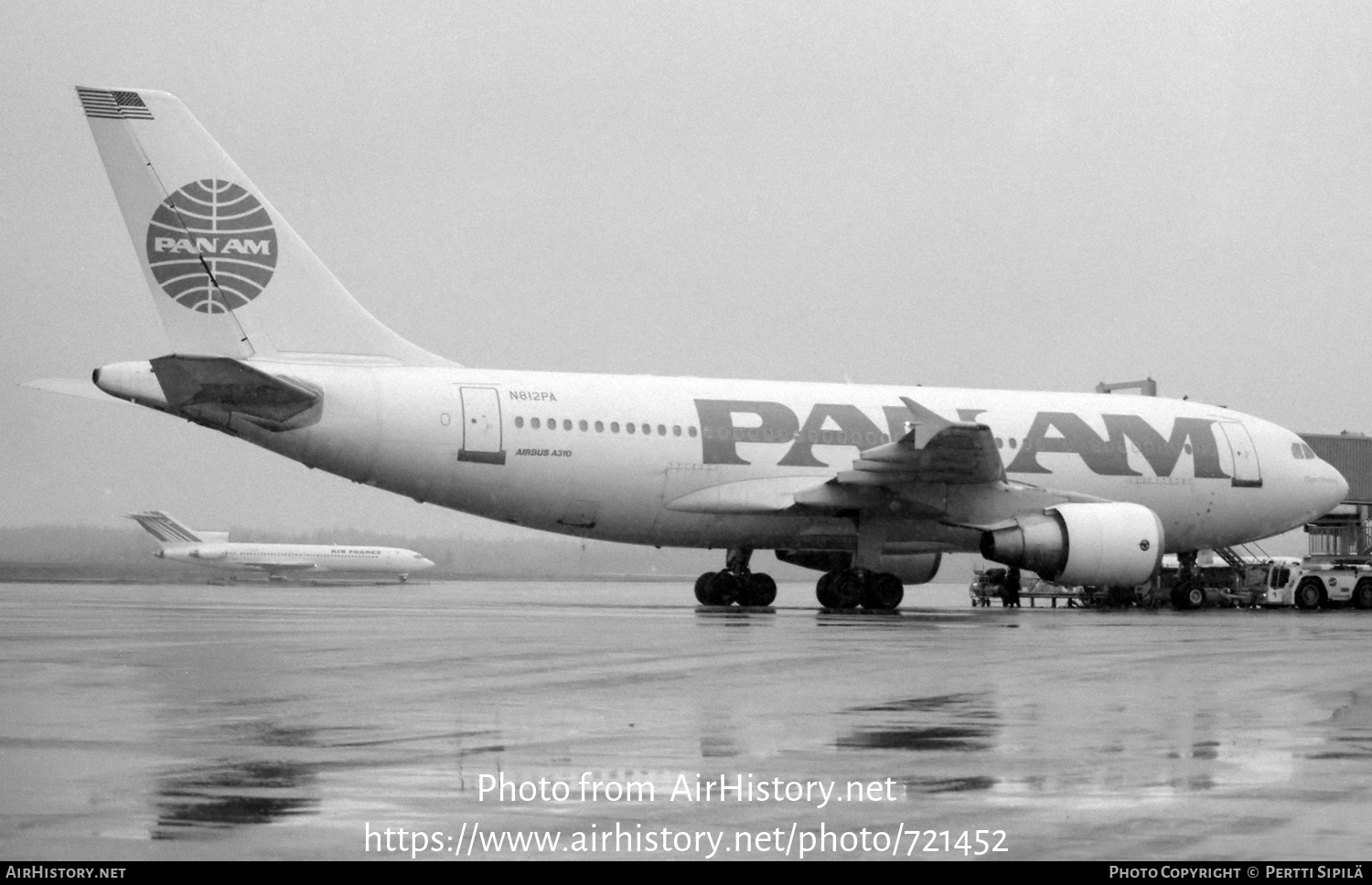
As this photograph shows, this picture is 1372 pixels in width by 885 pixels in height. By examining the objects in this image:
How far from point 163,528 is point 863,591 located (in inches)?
2002

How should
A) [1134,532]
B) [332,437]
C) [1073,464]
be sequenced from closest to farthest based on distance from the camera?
[332,437] → [1134,532] → [1073,464]

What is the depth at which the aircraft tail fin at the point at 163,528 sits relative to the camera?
7138 centimetres

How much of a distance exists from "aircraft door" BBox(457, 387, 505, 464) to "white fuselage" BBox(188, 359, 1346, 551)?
0.08 ft

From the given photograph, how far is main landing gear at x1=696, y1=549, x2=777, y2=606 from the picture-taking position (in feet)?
98.8

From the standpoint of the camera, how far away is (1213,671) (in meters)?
14.0

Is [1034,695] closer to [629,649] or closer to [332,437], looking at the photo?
[629,649]

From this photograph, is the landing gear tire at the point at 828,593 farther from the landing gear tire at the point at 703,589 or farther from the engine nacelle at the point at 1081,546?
the engine nacelle at the point at 1081,546

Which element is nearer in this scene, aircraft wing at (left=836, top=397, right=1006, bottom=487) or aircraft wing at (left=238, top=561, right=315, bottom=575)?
aircraft wing at (left=836, top=397, right=1006, bottom=487)

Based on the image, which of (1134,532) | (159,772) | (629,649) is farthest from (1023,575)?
(159,772)

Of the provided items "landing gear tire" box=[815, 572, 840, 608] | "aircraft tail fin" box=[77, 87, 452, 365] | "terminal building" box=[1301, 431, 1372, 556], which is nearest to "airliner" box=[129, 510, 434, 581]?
"terminal building" box=[1301, 431, 1372, 556]

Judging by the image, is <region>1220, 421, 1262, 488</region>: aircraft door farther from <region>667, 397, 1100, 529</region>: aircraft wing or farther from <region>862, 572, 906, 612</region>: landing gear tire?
<region>862, 572, 906, 612</region>: landing gear tire

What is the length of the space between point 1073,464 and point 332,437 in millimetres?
14186

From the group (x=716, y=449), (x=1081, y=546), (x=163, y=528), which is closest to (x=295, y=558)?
(x=163, y=528)

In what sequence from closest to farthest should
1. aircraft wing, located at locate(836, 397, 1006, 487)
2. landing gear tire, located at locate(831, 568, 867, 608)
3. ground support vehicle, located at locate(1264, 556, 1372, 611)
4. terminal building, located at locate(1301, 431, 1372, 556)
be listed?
aircraft wing, located at locate(836, 397, 1006, 487) < landing gear tire, located at locate(831, 568, 867, 608) < ground support vehicle, located at locate(1264, 556, 1372, 611) < terminal building, located at locate(1301, 431, 1372, 556)
